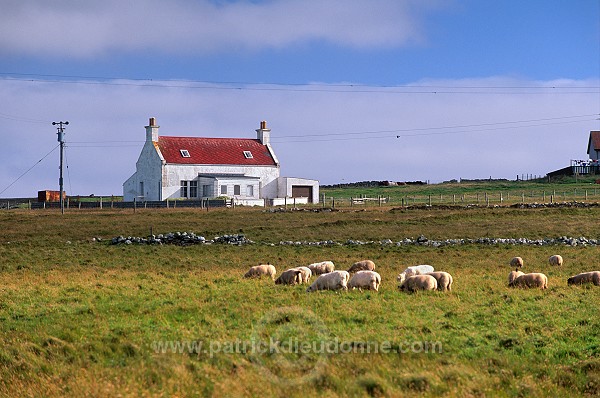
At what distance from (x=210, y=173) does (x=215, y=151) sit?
145 inches

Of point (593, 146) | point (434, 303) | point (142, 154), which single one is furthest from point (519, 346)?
point (593, 146)

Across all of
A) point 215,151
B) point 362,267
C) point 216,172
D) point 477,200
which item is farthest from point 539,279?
point 215,151

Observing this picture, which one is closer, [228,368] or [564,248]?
[228,368]

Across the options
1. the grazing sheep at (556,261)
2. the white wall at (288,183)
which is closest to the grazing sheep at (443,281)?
the grazing sheep at (556,261)

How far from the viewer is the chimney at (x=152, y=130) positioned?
86.7m

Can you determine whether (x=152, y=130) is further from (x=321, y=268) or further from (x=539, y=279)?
(x=539, y=279)

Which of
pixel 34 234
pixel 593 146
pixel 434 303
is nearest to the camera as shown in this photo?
pixel 434 303

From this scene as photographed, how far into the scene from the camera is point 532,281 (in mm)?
23531

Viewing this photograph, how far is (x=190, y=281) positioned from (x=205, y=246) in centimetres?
1689

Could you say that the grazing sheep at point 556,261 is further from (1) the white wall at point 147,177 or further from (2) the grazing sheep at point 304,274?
(1) the white wall at point 147,177

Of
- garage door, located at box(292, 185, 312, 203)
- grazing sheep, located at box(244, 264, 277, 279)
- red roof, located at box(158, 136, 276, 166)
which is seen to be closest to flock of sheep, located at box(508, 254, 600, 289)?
grazing sheep, located at box(244, 264, 277, 279)

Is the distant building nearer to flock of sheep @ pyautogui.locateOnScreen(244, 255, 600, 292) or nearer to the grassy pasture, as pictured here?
the grassy pasture

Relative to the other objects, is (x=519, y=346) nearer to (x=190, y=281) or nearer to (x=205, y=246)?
(x=190, y=281)

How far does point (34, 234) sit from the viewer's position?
52250 millimetres
